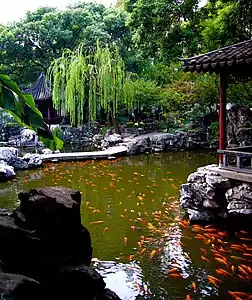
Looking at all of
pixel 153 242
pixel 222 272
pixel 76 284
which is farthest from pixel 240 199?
pixel 76 284

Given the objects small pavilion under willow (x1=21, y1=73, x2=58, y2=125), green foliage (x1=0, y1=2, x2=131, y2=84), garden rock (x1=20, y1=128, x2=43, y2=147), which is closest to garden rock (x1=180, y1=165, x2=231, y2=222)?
garden rock (x1=20, y1=128, x2=43, y2=147)

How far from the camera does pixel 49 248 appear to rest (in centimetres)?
363

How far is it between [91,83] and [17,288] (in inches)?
519

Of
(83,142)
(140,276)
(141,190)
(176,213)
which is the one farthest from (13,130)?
(140,276)

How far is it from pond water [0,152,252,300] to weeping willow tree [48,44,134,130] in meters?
6.12

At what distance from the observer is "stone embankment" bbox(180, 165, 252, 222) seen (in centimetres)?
542

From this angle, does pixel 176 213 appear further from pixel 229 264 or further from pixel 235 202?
pixel 229 264

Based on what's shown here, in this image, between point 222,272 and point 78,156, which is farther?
point 78,156

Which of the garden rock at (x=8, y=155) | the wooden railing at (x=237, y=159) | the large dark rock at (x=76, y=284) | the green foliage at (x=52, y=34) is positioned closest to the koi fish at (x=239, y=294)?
the large dark rock at (x=76, y=284)

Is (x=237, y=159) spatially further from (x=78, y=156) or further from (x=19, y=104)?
(x=78, y=156)

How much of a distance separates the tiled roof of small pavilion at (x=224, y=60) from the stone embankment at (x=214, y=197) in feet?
5.33

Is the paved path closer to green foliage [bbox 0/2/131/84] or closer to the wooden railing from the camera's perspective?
the wooden railing

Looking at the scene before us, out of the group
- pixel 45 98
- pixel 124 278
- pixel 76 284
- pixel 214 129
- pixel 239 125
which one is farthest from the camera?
pixel 45 98

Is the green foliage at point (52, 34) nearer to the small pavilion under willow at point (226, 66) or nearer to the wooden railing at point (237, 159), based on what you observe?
the small pavilion under willow at point (226, 66)
